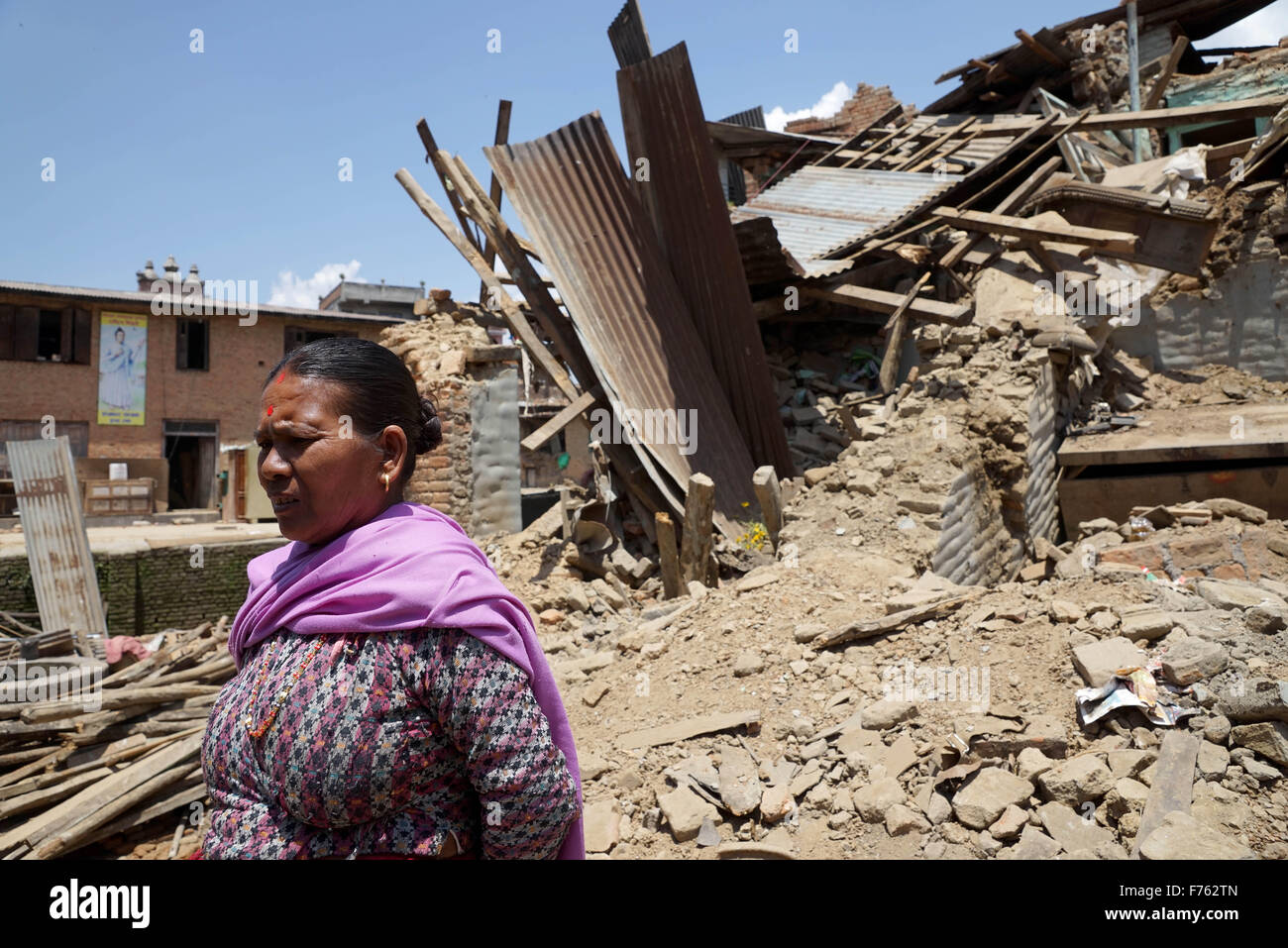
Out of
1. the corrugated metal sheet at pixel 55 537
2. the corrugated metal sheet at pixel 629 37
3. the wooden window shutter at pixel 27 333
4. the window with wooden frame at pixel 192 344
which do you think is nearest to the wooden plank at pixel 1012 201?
the corrugated metal sheet at pixel 629 37

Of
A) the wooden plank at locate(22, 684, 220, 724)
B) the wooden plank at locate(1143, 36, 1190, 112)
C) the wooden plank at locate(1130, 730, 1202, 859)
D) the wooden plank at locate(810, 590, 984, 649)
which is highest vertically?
the wooden plank at locate(1143, 36, 1190, 112)

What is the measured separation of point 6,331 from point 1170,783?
904 inches

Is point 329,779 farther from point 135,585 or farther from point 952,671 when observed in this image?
point 135,585

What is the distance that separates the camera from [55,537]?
30.9ft

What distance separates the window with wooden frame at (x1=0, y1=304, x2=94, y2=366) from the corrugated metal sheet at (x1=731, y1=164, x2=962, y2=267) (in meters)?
16.6

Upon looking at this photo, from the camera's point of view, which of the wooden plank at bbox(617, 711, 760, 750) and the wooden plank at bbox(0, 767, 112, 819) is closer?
the wooden plank at bbox(617, 711, 760, 750)

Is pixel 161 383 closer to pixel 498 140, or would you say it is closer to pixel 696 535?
pixel 498 140

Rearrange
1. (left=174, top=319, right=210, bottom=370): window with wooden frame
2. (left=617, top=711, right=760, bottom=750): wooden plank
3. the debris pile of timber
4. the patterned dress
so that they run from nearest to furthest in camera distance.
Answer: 1. the patterned dress
2. (left=617, top=711, right=760, bottom=750): wooden plank
3. the debris pile of timber
4. (left=174, top=319, right=210, bottom=370): window with wooden frame

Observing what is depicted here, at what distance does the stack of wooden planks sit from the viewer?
4.99 meters

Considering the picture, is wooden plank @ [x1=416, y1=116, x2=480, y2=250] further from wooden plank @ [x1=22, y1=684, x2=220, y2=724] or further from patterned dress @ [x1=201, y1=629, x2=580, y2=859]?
patterned dress @ [x1=201, y1=629, x2=580, y2=859]

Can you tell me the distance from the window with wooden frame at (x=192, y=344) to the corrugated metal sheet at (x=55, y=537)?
11383 millimetres

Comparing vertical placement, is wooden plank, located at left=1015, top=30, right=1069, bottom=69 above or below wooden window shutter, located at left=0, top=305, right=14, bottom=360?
above

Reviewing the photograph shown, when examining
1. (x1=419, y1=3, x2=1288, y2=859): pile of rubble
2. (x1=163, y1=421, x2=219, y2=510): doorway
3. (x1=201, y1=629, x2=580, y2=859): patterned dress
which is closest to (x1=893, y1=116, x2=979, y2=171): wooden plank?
(x1=419, y1=3, x2=1288, y2=859): pile of rubble
